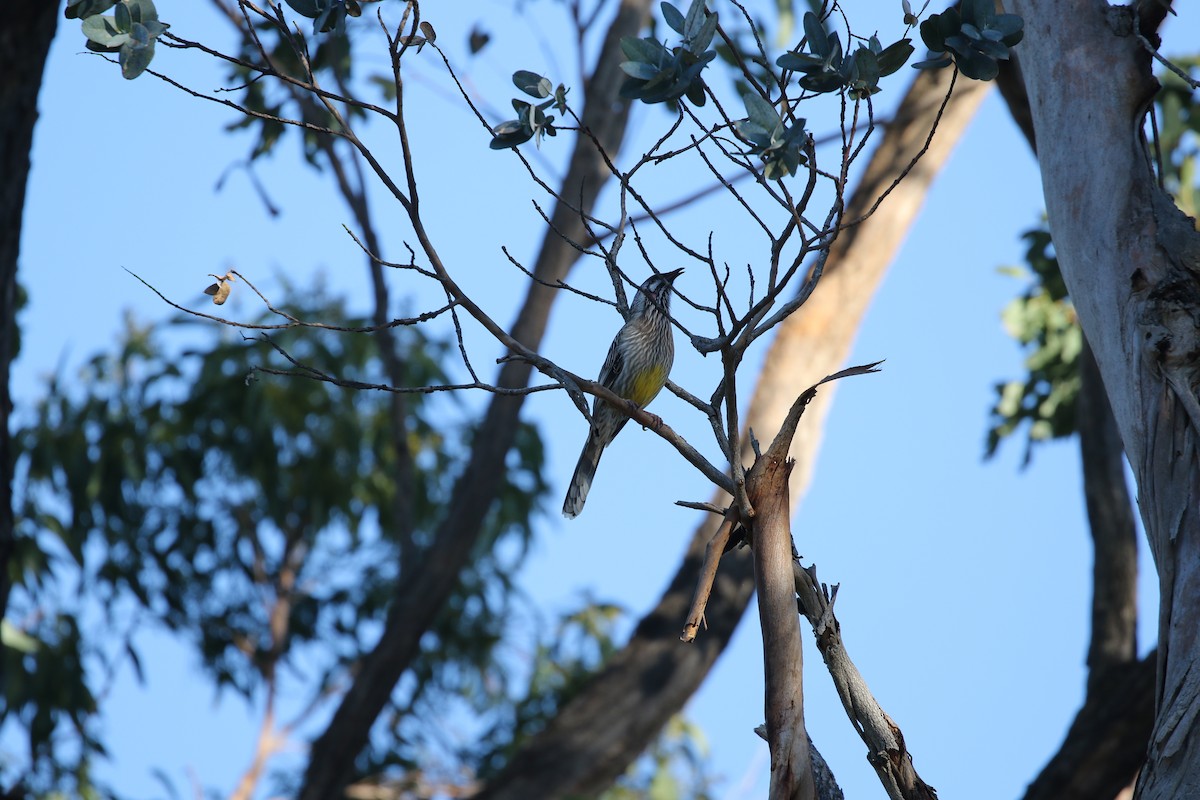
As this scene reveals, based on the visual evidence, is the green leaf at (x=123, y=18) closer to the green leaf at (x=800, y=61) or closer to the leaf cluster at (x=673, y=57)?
the leaf cluster at (x=673, y=57)

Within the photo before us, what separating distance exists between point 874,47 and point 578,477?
2721 millimetres

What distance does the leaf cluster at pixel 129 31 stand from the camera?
2271 millimetres

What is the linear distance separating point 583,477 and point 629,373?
48cm

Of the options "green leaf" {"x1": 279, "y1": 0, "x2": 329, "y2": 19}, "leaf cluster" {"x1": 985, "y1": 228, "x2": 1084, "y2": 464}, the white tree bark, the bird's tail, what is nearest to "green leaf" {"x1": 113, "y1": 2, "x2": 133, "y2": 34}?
"green leaf" {"x1": 279, "y1": 0, "x2": 329, "y2": 19}

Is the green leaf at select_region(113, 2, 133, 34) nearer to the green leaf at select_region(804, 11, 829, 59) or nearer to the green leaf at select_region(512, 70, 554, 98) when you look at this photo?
the green leaf at select_region(512, 70, 554, 98)

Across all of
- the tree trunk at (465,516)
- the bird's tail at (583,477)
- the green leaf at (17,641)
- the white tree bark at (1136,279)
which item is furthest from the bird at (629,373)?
the green leaf at (17,641)

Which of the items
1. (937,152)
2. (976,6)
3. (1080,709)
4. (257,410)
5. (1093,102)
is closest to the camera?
(976,6)

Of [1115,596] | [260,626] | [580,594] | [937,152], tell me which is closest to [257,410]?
[260,626]

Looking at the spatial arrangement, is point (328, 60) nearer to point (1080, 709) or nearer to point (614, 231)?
point (614, 231)

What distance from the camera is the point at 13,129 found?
145 inches

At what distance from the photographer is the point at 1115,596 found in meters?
4.78

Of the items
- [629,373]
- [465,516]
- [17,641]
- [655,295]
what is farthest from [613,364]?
[17,641]

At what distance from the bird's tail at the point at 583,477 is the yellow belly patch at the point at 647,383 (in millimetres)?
299

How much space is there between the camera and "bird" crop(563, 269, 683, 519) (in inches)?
187
